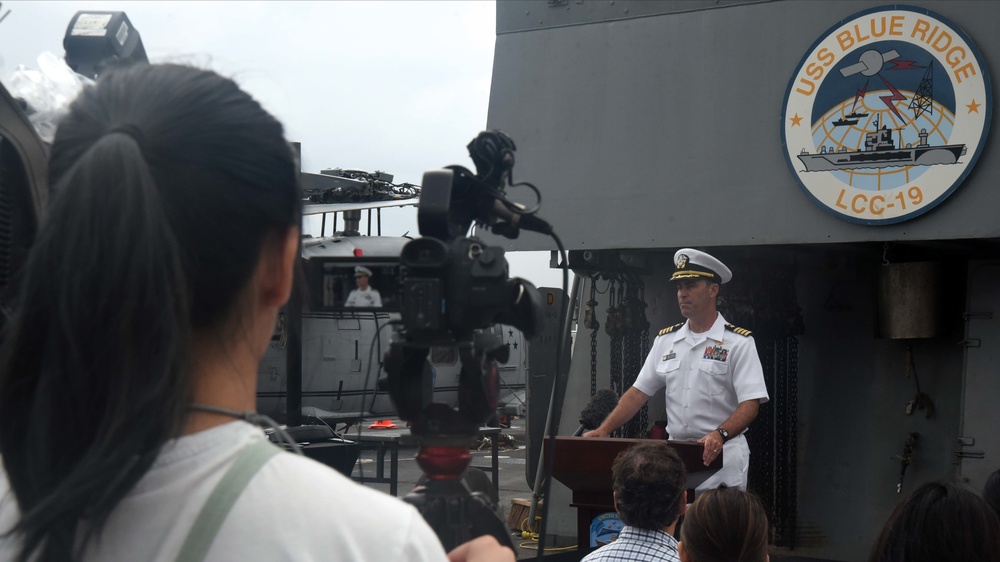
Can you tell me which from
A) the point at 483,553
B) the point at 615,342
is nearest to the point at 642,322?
the point at 615,342

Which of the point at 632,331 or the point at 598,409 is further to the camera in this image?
the point at 632,331

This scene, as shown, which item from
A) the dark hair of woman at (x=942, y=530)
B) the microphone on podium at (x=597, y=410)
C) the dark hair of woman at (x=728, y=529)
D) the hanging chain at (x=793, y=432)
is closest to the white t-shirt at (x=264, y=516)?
the dark hair of woman at (x=942, y=530)

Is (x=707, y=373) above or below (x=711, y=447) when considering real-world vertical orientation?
above

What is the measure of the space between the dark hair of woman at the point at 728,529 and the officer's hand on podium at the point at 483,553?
167 cm

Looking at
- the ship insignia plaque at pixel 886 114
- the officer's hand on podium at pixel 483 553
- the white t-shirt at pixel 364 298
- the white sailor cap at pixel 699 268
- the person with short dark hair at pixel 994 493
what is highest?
the ship insignia plaque at pixel 886 114

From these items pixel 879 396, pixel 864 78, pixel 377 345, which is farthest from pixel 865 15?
pixel 377 345

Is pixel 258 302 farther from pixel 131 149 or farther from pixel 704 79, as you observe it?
pixel 704 79

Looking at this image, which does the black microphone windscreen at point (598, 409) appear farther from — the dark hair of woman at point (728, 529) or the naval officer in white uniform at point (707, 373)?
the dark hair of woman at point (728, 529)

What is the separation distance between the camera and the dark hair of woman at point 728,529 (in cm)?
273

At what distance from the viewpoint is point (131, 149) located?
958mm

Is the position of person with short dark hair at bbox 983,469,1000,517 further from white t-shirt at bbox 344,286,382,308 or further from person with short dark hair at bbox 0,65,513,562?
person with short dark hair at bbox 0,65,513,562

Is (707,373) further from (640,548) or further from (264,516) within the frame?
(264,516)

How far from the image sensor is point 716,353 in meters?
4.88

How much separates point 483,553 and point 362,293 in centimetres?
51
